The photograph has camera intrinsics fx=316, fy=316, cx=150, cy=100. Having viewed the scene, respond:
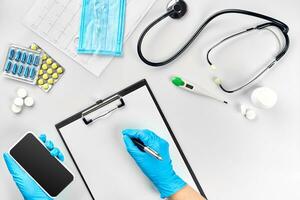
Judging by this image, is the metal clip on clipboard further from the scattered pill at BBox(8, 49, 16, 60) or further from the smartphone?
the scattered pill at BBox(8, 49, 16, 60)

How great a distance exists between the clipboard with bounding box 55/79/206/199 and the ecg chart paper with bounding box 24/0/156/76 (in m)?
0.11

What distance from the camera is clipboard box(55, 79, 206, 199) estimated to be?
2.92 feet

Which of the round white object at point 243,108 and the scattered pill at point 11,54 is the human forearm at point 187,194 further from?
the scattered pill at point 11,54

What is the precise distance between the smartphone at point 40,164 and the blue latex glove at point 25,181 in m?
0.01

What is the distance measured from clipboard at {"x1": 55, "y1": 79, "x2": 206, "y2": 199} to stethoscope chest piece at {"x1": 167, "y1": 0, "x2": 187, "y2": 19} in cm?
20

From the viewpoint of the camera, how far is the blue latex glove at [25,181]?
864mm

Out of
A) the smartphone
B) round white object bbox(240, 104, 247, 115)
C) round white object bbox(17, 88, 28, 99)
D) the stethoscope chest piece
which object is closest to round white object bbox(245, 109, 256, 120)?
round white object bbox(240, 104, 247, 115)

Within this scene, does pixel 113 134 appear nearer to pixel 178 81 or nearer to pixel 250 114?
pixel 178 81

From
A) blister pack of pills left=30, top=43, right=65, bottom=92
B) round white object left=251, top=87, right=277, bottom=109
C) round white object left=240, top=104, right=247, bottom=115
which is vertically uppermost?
blister pack of pills left=30, top=43, right=65, bottom=92

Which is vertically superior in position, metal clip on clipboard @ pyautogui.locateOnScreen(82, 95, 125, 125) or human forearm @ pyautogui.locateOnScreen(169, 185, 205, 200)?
metal clip on clipboard @ pyautogui.locateOnScreen(82, 95, 125, 125)

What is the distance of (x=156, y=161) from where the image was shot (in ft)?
2.83

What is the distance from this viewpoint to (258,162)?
89 cm

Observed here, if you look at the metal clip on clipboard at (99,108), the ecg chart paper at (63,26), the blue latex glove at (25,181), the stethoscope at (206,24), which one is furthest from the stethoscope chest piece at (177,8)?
the blue latex glove at (25,181)

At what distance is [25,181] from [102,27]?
18.7 inches
